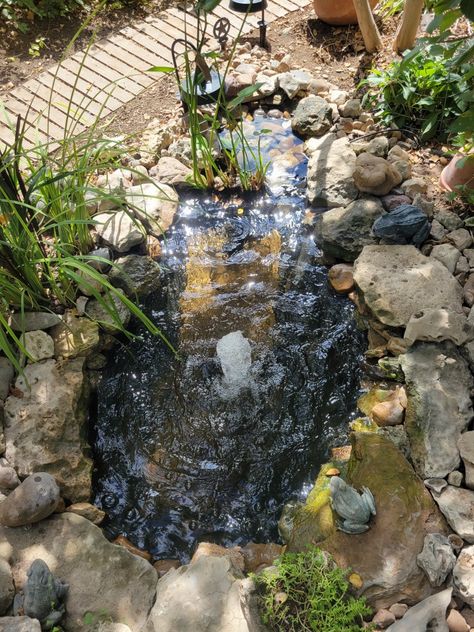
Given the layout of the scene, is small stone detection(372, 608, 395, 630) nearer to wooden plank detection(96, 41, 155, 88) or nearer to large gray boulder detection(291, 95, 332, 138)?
large gray boulder detection(291, 95, 332, 138)

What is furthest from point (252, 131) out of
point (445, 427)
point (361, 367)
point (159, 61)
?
point (445, 427)

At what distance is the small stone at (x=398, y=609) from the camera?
98.3 inches

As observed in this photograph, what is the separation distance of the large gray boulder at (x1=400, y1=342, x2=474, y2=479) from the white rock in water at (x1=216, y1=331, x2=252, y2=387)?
868 millimetres

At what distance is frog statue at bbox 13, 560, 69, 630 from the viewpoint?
246 cm

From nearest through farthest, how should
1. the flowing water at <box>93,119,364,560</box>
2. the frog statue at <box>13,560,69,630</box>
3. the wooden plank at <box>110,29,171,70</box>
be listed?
the frog statue at <box>13,560,69,630</box> → the flowing water at <box>93,119,364,560</box> → the wooden plank at <box>110,29,171,70</box>

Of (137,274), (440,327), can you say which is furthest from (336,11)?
(440,327)

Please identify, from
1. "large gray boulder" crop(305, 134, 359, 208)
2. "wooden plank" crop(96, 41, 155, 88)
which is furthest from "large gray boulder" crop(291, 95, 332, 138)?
"wooden plank" crop(96, 41, 155, 88)

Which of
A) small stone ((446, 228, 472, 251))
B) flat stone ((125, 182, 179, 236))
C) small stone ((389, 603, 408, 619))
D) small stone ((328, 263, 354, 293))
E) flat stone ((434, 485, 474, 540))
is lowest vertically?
small stone ((389, 603, 408, 619))

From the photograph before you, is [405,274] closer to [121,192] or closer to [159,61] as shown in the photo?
[121,192]

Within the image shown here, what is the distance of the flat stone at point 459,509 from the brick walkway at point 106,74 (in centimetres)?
358

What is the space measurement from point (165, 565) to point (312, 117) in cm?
333

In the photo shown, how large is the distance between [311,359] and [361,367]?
0.28 meters

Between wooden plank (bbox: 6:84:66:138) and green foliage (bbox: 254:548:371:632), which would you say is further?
wooden plank (bbox: 6:84:66:138)

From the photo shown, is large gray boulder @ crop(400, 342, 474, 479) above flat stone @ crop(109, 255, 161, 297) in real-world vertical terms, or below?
below
